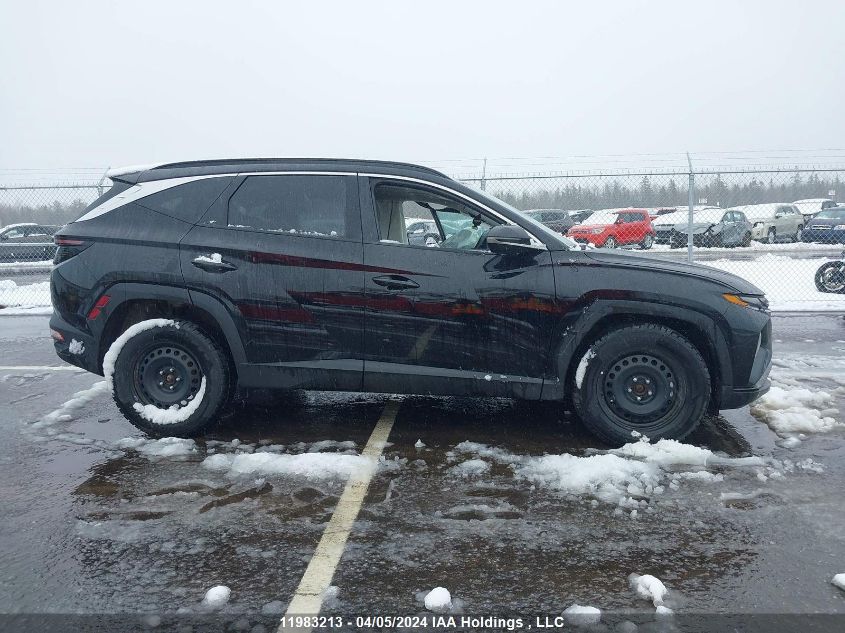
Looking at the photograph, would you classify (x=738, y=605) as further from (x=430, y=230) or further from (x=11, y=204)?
(x=11, y=204)

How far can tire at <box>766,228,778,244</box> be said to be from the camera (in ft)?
90.2

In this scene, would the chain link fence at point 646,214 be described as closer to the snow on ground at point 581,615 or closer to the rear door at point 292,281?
the rear door at point 292,281

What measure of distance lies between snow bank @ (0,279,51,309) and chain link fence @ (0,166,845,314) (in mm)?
18

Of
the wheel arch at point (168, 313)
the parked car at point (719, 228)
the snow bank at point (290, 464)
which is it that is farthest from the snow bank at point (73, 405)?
the parked car at point (719, 228)

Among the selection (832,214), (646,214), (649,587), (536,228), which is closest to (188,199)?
(536,228)

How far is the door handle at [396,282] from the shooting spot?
13.6ft

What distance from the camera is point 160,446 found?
4.26 m

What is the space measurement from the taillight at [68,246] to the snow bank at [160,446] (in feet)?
4.30

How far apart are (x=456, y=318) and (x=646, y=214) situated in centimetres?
2051

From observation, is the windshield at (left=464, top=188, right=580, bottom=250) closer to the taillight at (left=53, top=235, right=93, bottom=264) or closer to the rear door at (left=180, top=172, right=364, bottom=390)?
the rear door at (left=180, top=172, right=364, bottom=390)

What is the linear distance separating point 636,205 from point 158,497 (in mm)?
13703

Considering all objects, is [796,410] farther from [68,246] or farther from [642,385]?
[68,246]

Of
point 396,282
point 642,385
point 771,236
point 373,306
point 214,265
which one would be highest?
point 214,265

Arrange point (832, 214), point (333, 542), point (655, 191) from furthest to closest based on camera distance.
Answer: point (832, 214), point (655, 191), point (333, 542)
